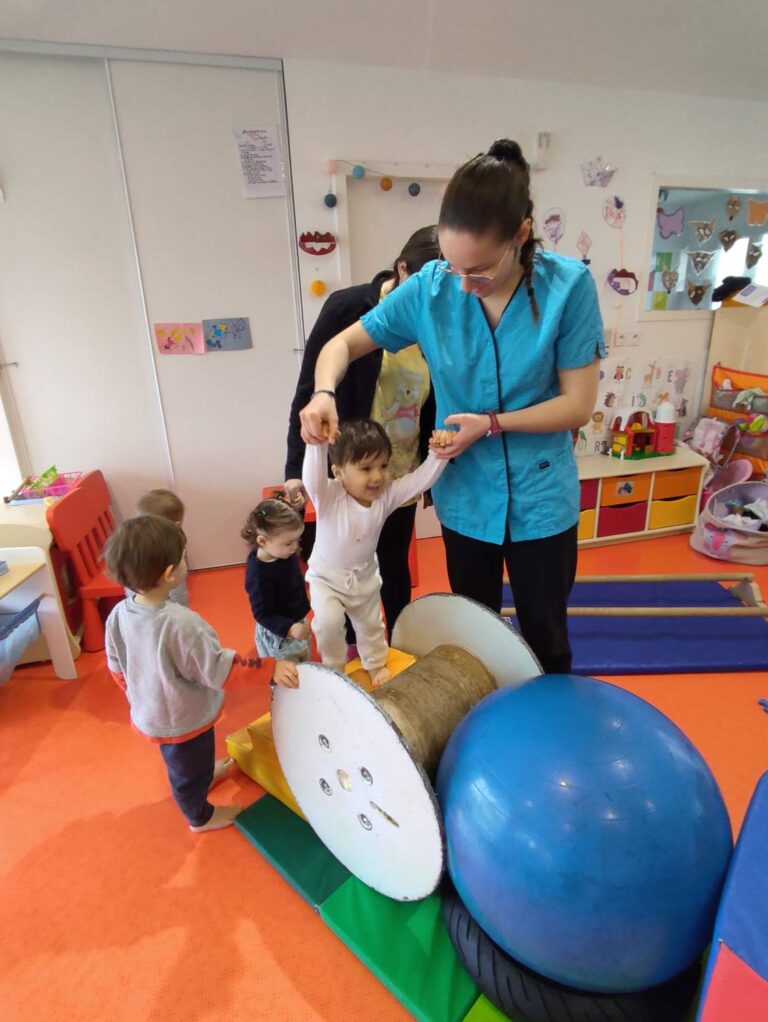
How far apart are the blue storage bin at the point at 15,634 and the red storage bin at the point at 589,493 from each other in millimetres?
2994

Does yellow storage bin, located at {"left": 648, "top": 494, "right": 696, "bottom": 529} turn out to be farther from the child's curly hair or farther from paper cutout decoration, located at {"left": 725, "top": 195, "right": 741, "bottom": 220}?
the child's curly hair

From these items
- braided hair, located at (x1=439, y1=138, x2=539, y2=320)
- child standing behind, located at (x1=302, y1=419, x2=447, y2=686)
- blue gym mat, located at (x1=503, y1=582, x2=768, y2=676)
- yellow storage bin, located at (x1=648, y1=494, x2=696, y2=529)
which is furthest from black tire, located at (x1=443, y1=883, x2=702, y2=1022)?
yellow storage bin, located at (x1=648, y1=494, x2=696, y2=529)

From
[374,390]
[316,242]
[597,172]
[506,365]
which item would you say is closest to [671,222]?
[597,172]

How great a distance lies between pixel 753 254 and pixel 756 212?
0.89 feet

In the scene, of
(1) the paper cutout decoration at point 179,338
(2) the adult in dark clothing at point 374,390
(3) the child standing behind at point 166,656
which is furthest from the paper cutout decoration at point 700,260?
(3) the child standing behind at point 166,656

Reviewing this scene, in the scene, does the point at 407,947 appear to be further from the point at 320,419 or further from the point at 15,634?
the point at 15,634

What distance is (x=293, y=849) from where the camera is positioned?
1655 mm

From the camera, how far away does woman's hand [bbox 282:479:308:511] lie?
182cm

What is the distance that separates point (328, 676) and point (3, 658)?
1.72 m

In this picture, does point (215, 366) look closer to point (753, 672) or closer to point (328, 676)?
point (328, 676)

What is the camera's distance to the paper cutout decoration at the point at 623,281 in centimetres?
383

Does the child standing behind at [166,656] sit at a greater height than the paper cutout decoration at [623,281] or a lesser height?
lesser

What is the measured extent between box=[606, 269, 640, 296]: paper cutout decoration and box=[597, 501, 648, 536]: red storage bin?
1413 millimetres

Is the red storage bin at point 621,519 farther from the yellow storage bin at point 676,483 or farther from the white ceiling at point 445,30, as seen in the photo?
the white ceiling at point 445,30
